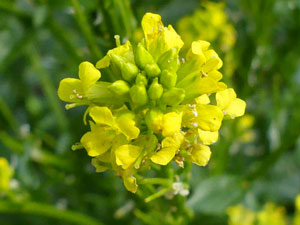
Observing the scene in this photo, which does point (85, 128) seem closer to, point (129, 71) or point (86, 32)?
point (86, 32)

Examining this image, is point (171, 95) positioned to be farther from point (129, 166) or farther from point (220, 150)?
point (220, 150)

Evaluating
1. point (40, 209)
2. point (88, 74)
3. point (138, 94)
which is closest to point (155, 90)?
point (138, 94)

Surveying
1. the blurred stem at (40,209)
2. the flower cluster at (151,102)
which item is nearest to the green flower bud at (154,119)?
the flower cluster at (151,102)

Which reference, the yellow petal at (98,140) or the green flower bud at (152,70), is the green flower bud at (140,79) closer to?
the green flower bud at (152,70)

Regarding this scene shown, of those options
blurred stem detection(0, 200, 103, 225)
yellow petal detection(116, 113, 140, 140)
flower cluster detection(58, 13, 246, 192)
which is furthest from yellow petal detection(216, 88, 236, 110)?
blurred stem detection(0, 200, 103, 225)

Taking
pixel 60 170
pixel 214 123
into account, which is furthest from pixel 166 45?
pixel 60 170

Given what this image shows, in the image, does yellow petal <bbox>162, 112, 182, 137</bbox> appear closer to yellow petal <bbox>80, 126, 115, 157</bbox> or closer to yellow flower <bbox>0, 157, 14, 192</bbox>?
yellow petal <bbox>80, 126, 115, 157</bbox>

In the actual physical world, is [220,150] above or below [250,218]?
above
